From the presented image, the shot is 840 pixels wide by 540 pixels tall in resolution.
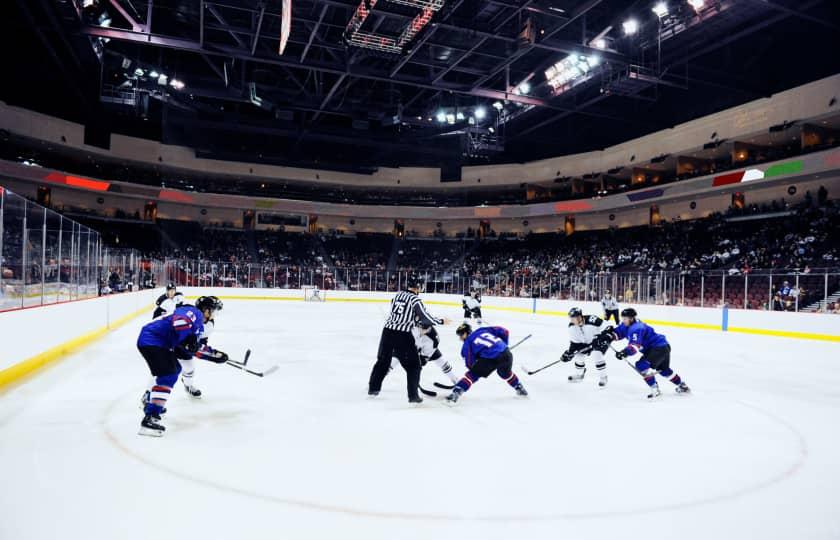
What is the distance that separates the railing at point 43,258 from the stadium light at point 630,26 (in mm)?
14338

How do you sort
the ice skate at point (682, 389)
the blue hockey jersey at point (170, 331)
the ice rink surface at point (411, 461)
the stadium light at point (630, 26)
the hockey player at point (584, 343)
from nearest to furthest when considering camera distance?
the ice rink surface at point (411, 461) → the blue hockey jersey at point (170, 331) → the ice skate at point (682, 389) → the hockey player at point (584, 343) → the stadium light at point (630, 26)

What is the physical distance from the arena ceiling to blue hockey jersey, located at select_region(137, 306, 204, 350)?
11270 millimetres

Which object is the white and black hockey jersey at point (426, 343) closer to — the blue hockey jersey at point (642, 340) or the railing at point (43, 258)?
the blue hockey jersey at point (642, 340)

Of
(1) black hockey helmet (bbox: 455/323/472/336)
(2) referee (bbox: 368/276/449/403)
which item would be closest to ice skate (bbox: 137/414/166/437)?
(2) referee (bbox: 368/276/449/403)

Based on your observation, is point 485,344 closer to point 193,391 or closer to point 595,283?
point 193,391

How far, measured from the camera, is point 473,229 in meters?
38.3

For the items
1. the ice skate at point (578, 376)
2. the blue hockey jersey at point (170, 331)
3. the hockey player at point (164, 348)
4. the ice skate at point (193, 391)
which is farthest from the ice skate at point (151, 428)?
the ice skate at point (578, 376)

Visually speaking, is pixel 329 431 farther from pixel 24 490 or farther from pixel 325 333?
pixel 325 333

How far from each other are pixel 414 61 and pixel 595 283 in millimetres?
9060

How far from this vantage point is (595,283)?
17.1 metres

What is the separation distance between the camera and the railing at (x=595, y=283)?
11680 mm

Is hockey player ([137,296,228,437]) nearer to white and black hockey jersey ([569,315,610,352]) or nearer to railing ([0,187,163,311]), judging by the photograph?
railing ([0,187,163,311])

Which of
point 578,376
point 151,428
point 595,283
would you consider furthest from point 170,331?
point 595,283

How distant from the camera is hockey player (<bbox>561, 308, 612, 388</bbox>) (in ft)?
20.2
